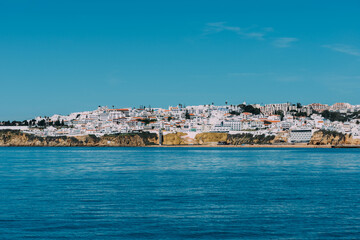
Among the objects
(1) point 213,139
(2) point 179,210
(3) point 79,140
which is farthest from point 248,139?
(2) point 179,210

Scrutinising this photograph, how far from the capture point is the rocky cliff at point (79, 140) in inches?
5472

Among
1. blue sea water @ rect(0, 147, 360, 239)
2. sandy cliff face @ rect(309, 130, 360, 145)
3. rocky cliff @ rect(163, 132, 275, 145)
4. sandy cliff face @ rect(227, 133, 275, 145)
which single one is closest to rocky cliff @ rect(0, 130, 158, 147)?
rocky cliff @ rect(163, 132, 275, 145)

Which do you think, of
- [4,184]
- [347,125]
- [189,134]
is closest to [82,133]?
[189,134]

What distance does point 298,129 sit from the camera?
131 meters

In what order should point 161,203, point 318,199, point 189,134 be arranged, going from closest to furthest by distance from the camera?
point 161,203 → point 318,199 → point 189,134

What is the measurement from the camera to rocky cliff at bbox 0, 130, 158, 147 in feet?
456

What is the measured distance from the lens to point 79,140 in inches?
5679

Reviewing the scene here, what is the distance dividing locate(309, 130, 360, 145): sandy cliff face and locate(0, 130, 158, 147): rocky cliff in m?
43.6

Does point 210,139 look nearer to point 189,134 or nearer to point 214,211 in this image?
point 189,134

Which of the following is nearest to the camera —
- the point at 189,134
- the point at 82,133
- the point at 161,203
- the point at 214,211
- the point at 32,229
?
the point at 32,229

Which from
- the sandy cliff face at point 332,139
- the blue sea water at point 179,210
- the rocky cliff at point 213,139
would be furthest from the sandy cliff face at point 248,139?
the blue sea water at point 179,210

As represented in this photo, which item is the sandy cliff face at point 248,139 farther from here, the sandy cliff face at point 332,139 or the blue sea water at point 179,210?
the blue sea water at point 179,210

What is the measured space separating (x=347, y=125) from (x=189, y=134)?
44.7m

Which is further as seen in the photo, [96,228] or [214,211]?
[214,211]
